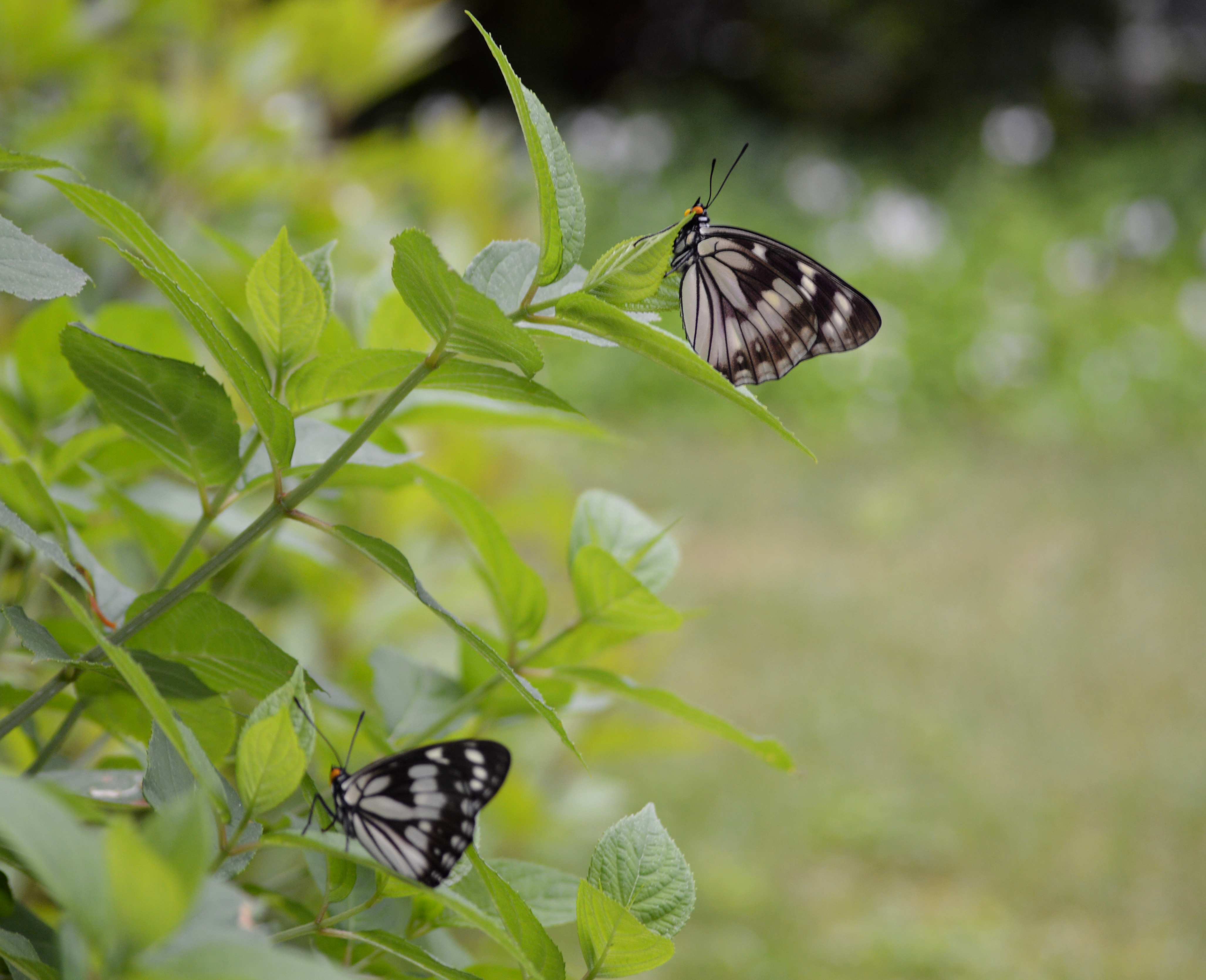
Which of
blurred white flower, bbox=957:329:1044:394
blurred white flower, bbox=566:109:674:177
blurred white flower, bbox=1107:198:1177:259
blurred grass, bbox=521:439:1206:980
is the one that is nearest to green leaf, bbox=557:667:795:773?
blurred grass, bbox=521:439:1206:980

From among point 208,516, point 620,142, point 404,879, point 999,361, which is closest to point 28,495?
point 208,516

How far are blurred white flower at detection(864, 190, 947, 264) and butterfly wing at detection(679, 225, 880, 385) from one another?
7134 millimetres

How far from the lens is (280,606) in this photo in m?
1.52

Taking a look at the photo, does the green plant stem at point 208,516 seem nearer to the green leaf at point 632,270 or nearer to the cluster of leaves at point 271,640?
the cluster of leaves at point 271,640

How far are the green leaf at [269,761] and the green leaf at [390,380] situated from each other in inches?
6.3

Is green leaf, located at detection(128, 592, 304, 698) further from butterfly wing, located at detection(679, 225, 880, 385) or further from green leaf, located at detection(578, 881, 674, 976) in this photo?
butterfly wing, located at detection(679, 225, 880, 385)

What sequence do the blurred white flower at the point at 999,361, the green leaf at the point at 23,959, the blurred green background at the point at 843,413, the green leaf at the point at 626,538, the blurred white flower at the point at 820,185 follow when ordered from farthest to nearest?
the blurred white flower at the point at 820,185, the blurred white flower at the point at 999,361, the blurred green background at the point at 843,413, the green leaf at the point at 626,538, the green leaf at the point at 23,959

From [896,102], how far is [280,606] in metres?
10.1

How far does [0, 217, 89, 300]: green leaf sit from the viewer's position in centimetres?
45

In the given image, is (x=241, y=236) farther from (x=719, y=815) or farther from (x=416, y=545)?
(x=719, y=815)

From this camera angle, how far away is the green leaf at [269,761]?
383mm

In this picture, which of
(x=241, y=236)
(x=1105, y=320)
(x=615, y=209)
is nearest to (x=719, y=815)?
(x=241, y=236)

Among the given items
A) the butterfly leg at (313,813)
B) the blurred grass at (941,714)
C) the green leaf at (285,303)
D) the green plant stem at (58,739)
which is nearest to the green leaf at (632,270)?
the green leaf at (285,303)

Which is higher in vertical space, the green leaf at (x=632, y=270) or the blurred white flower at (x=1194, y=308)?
the blurred white flower at (x=1194, y=308)
